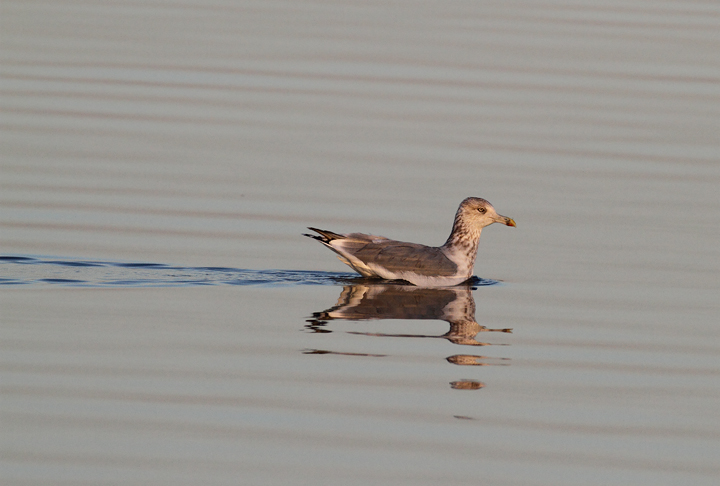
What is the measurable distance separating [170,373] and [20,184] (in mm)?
8676

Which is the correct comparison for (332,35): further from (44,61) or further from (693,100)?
(693,100)

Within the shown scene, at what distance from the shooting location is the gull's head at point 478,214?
599 inches

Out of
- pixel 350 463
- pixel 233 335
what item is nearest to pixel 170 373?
pixel 233 335

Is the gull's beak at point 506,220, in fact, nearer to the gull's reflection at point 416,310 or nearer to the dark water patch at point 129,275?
the gull's reflection at point 416,310

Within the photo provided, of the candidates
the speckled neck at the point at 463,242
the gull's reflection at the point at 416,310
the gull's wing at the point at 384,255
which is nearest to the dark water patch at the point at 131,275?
the gull's wing at the point at 384,255

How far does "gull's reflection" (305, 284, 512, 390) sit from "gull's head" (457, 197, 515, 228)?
3.89 feet

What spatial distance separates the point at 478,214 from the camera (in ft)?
50.1

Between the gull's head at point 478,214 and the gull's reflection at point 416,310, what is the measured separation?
1.19 m

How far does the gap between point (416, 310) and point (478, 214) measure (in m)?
2.94

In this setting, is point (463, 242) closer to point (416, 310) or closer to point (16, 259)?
point (416, 310)

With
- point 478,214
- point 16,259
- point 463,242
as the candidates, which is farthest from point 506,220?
point 16,259

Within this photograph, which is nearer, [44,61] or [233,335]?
[233,335]

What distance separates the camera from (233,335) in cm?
1094

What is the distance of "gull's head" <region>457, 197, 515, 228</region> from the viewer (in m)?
15.2
